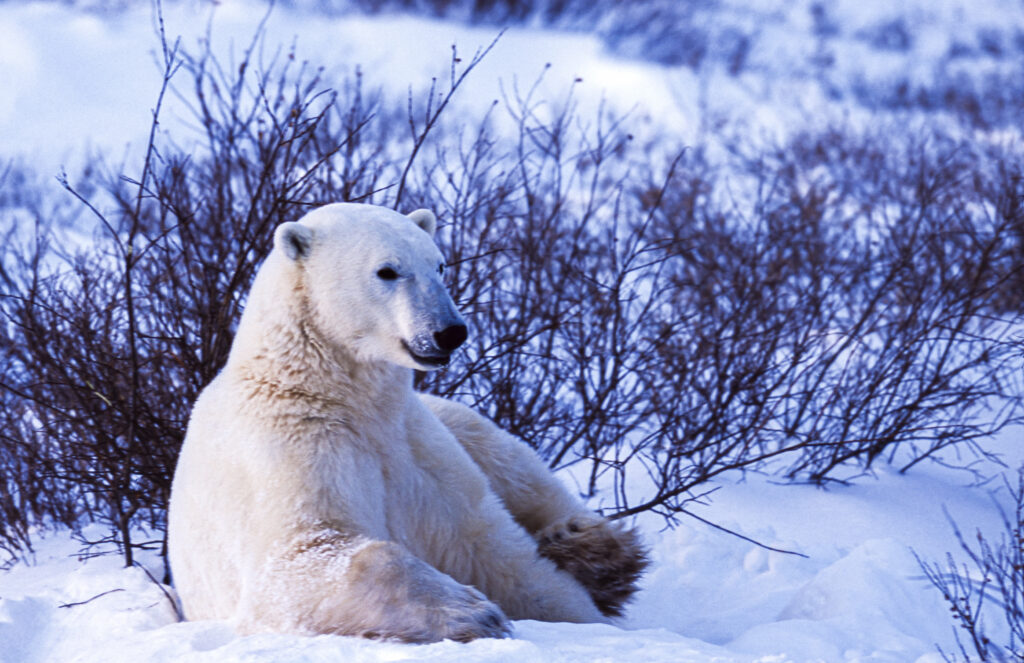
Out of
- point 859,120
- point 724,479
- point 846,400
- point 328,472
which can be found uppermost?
point 859,120

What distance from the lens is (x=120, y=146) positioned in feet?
47.7

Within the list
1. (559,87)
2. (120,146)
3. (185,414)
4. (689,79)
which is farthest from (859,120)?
(185,414)

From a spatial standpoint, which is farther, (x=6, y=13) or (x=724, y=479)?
(x=6, y=13)

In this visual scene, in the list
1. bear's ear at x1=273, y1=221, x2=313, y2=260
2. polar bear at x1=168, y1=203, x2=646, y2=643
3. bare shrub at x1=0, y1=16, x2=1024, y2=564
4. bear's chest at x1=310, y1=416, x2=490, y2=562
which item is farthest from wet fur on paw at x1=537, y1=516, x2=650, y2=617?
bear's ear at x1=273, y1=221, x2=313, y2=260

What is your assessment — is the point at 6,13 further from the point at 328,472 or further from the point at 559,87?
the point at 328,472

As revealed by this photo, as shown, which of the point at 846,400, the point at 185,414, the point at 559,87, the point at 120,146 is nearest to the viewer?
the point at 185,414

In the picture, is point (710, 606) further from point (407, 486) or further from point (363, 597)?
point (363, 597)

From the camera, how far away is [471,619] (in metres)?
2.04

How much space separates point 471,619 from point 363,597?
0.69ft

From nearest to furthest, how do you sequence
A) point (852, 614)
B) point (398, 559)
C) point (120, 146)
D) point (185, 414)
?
point (398, 559) → point (852, 614) → point (185, 414) → point (120, 146)

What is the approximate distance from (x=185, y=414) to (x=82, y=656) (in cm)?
131

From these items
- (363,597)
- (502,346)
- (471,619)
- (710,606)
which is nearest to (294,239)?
(363,597)

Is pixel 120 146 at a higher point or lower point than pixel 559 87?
lower

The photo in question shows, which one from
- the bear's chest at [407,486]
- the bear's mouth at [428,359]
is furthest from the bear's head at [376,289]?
the bear's chest at [407,486]
